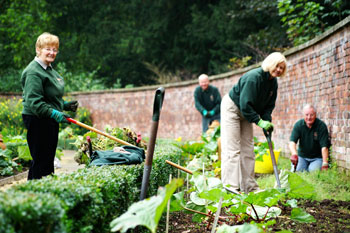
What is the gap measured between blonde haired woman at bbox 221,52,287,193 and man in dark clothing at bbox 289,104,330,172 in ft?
4.85

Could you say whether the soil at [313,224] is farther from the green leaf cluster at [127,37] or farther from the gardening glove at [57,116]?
the green leaf cluster at [127,37]

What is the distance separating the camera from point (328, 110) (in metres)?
6.39

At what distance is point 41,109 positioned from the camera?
3625 millimetres

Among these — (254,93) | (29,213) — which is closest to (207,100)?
(254,93)

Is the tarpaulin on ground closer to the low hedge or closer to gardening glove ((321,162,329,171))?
the low hedge

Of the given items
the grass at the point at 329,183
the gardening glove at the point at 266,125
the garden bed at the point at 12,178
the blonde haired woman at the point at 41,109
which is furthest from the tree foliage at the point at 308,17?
the blonde haired woman at the point at 41,109

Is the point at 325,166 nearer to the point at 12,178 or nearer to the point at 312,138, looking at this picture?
the point at 312,138

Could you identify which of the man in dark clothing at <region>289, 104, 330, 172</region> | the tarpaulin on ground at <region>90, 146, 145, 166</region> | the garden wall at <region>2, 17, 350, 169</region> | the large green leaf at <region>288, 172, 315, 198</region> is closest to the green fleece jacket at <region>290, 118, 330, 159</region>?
the man in dark clothing at <region>289, 104, 330, 172</region>

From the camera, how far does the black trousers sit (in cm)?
372

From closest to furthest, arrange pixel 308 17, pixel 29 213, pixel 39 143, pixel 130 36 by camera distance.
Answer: pixel 29 213 < pixel 39 143 < pixel 308 17 < pixel 130 36

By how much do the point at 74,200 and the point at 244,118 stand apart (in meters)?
3.33

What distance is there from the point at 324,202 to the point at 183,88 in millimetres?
9138

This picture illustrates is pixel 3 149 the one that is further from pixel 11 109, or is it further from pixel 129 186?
pixel 11 109

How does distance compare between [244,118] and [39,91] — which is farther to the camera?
[244,118]
